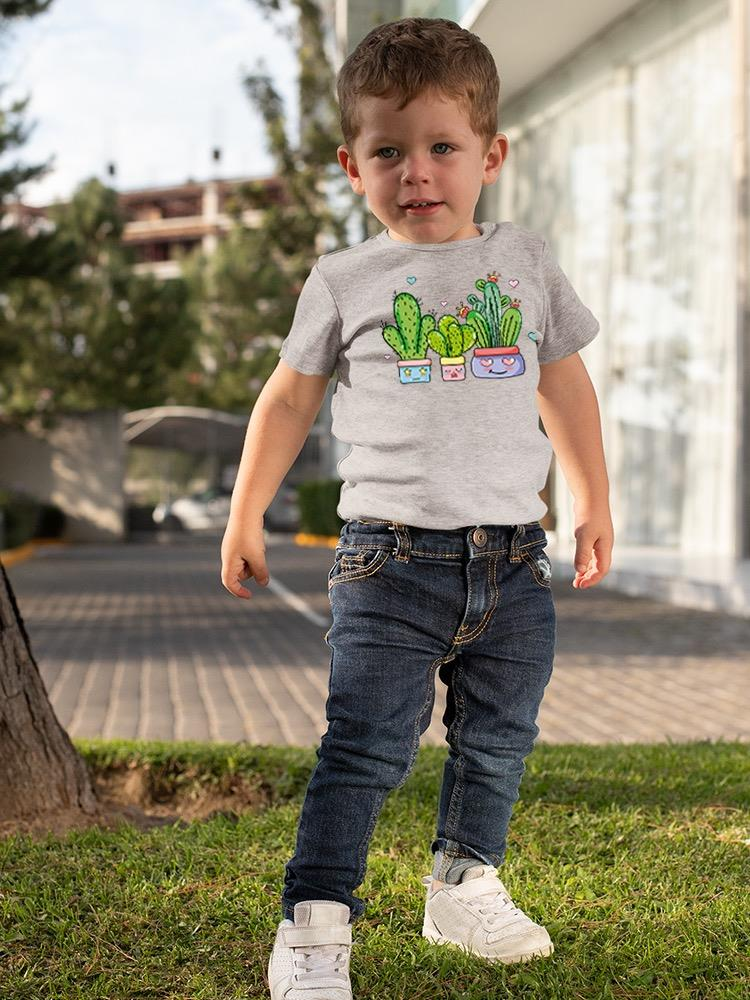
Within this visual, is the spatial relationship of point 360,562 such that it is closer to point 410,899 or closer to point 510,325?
point 510,325

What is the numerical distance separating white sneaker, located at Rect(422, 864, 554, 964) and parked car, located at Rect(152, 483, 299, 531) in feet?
90.7

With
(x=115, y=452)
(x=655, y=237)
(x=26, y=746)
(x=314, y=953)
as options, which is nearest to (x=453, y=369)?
(x=314, y=953)

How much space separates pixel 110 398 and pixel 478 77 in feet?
123

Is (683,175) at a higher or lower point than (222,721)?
higher

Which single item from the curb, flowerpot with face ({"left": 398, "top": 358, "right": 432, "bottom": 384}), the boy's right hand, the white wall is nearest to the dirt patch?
the boy's right hand

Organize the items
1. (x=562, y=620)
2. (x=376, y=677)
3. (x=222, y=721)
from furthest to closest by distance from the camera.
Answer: (x=562, y=620), (x=222, y=721), (x=376, y=677)

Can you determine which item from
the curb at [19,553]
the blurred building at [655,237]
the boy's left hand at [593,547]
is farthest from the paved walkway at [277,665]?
the curb at [19,553]

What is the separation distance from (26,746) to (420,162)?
201 cm

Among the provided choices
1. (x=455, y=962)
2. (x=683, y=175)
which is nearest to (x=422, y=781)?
(x=455, y=962)

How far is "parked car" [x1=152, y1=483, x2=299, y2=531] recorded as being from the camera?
3058cm

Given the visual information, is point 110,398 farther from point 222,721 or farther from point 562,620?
point 222,721

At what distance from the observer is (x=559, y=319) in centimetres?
261

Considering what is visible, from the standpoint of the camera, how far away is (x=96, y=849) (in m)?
3.21

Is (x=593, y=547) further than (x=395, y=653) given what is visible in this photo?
Yes
